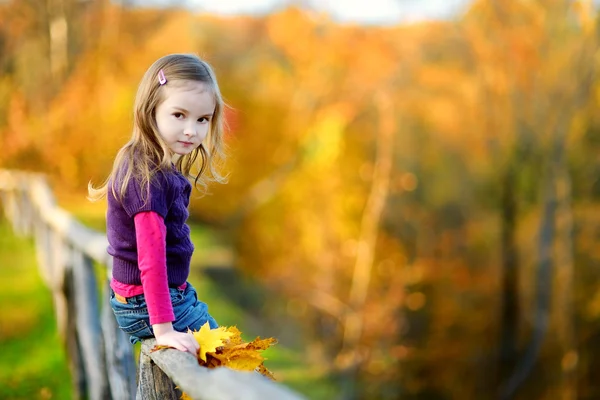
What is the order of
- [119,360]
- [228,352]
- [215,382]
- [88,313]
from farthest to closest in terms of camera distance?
[88,313]
[119,360]
[228,352]
[215,382]

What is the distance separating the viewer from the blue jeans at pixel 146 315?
6.57ft

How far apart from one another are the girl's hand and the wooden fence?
2 centimetres

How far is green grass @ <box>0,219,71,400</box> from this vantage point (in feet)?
14.7

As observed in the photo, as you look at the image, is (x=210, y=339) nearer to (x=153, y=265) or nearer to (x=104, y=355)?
(x=153, y=265)

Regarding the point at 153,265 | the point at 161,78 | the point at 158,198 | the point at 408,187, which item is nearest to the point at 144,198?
the point at 158,198

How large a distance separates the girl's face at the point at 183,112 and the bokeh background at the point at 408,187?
27.7 ft

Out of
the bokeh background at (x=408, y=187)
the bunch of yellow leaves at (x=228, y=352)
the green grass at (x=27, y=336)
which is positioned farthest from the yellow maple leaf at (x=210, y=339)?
the bokeh background at (x=408, y=187)

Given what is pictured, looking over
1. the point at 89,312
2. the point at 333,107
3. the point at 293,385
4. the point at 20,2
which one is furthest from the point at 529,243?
the point at 89,312

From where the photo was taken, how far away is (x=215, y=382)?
1430mm

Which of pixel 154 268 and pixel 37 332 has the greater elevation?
pixel 154 268

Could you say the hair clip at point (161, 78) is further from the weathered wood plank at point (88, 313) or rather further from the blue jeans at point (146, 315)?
the weathered wood plank at point (88, 313)

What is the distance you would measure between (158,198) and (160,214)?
0.14 ft

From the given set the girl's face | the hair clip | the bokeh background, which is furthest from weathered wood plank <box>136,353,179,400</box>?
the bokeh background

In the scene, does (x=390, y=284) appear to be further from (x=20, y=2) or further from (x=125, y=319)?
(x=125, y=319)
